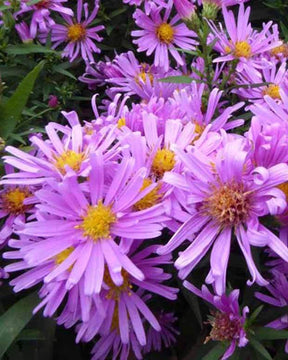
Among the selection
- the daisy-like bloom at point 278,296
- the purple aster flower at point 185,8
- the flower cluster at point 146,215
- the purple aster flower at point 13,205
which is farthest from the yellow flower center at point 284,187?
the purple aster flower at point 185,8

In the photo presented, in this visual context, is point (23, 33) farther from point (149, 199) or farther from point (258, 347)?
point (258, 347)

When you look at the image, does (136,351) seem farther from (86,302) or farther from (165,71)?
(165,71)

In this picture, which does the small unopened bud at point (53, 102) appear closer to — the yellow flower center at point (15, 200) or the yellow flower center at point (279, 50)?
the yellow flower center at point (15, 200)

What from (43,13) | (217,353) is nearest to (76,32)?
(43,13)

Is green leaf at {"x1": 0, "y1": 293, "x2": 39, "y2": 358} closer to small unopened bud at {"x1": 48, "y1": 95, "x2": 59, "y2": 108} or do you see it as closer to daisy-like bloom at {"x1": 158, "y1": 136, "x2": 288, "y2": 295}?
daisy-like bloom at {"x1": 158, "y1": 136, "x2": 288, "y2": 295}

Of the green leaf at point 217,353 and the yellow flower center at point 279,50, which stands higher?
the yellow flower center at point 279,50

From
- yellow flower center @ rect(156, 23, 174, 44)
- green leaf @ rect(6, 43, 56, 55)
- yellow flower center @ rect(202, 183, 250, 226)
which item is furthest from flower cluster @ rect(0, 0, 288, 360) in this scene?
yellow flower center @ rect(156, 23, 174, 44)
